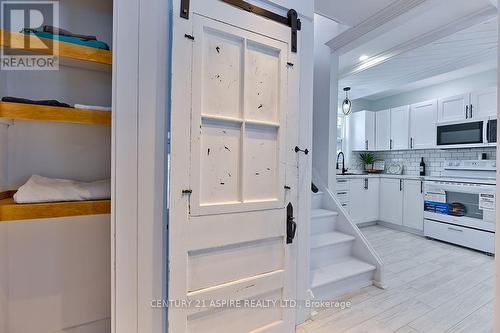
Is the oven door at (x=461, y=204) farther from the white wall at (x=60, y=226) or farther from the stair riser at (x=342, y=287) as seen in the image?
the white wall at (x=60, y=226)

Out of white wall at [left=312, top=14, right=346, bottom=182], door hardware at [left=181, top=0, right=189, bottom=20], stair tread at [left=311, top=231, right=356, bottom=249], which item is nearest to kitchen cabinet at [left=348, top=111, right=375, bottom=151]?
white wall at [left=312, top=14, right=346, bottom=182]

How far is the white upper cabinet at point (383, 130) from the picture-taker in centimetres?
487

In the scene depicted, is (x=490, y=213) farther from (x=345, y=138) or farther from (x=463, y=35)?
(x=345, y=138)

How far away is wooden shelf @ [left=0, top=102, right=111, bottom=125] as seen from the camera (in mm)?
959

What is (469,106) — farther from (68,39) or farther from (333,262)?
(68,39)

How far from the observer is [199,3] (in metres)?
1.22

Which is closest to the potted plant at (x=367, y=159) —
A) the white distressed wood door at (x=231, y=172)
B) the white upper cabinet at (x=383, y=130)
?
the white upper cabinet at (x=383, y=130)

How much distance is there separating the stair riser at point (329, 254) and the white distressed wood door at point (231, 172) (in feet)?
2.50

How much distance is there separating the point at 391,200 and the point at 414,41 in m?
2.78

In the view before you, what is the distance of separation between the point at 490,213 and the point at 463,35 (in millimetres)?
2270

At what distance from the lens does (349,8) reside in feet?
7.88

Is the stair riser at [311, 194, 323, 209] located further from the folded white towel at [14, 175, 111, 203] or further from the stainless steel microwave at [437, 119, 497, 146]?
the stainless steel microwave at [437, 119, 497, 146]

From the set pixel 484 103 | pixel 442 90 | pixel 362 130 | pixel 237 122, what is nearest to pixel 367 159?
pixel 362 130

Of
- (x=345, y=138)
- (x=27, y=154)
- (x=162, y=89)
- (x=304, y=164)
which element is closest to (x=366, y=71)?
(x=345, y=138)
